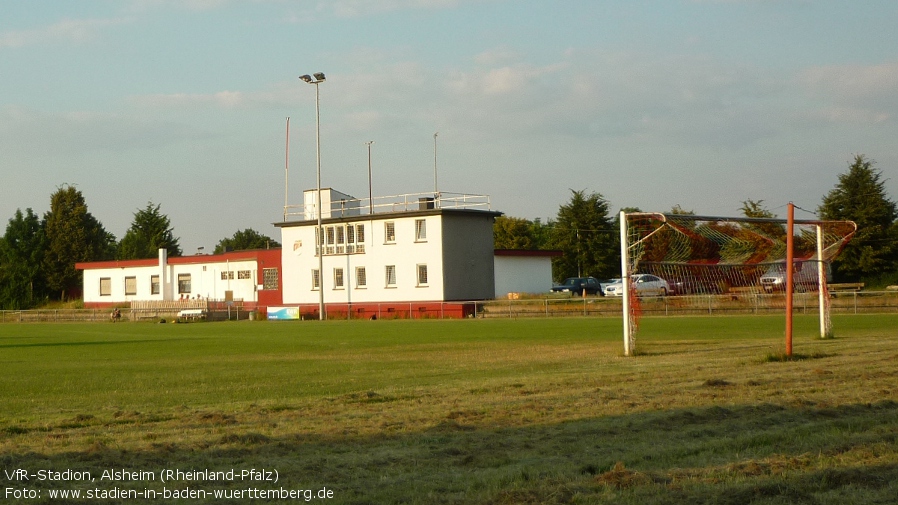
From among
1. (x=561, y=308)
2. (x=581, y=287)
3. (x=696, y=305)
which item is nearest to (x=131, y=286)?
(x=581, y=287)

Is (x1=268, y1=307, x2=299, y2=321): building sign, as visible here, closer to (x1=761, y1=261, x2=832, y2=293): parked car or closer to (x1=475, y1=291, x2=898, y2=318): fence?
(x1=475, y1=291, x2=898, y2=318): fence

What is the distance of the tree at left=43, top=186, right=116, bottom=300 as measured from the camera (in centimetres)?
9256

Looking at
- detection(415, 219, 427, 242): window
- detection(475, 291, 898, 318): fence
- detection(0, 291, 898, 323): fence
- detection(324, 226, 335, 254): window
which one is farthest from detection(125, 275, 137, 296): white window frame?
detection(475, 291, 898, 318): fence

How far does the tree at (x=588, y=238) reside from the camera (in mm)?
84625

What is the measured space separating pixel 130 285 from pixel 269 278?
1570 centimetres

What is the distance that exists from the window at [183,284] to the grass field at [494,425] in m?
53.8

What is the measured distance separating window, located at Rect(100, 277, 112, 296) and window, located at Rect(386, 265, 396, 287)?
29.8 m

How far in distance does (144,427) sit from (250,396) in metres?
3.62

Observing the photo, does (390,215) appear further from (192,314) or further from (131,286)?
(131,286)

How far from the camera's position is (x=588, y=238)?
8506cm

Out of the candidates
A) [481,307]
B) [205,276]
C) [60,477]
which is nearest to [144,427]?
[60,477]

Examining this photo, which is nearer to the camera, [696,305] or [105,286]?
[696,305]

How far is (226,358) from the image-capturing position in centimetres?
2375

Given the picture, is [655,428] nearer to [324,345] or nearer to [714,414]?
[714,414]
